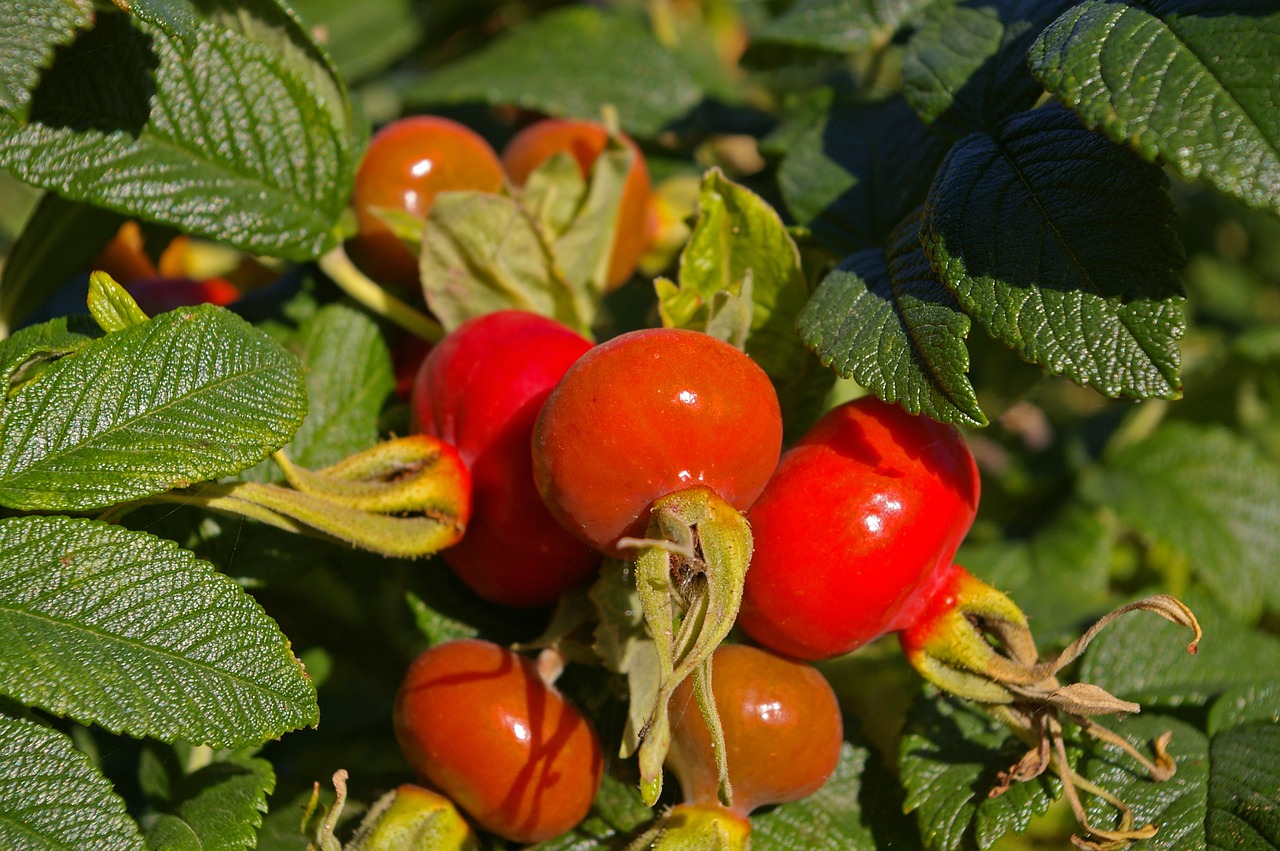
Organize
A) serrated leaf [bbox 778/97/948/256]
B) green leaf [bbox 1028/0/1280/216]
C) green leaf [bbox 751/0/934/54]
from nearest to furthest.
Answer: green leaf [bbox 1028/0/1280/216] → serrated leaf [bbox 778/97/948/256] → green leaf [bbox 751/0/934/54]

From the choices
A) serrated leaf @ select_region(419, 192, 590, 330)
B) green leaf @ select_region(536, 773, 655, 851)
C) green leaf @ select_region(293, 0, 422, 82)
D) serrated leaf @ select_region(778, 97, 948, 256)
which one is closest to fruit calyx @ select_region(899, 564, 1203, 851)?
green leaf @ select_region(536, 773, 655, 851)

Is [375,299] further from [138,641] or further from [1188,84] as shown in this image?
[1188,84]

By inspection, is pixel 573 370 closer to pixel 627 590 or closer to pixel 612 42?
pixel 627 590

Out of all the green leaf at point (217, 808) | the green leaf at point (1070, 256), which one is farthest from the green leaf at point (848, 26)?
the green leaf at point (217, 808)

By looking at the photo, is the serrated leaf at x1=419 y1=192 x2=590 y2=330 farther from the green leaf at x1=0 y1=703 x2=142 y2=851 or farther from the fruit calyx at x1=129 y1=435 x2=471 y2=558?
the green leaf at x1=0 y1=703 x2=142 y2=851

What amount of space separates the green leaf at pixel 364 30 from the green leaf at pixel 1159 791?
1866 millimetres

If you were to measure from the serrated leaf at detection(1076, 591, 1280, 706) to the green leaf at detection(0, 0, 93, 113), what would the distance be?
54.8 inches

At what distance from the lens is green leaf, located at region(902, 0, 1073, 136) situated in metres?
1.26

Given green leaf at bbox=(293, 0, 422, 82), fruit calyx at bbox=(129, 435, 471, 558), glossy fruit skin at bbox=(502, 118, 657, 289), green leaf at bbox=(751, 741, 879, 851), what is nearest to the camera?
fruit calyx at bbox=(129, 435, 471, 558)

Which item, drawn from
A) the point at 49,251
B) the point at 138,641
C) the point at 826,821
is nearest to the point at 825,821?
the point at 826,821

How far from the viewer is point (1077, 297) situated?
1.00 metres

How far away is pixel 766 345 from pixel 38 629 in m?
0.80

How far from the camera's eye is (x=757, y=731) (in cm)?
108

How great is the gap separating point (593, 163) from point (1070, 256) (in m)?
0.81
